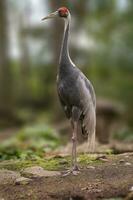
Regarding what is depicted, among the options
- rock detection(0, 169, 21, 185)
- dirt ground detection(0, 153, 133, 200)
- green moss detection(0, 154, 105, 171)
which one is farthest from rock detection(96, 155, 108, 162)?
rock detection(0, 169, 21, 185)

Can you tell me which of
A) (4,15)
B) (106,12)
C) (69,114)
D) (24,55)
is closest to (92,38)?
(106,12)

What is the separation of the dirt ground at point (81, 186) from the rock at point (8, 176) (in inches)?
1.6

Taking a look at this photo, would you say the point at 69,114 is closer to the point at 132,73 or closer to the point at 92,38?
the point at 132,73

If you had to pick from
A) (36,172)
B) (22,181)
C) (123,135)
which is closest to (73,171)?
(36,172)

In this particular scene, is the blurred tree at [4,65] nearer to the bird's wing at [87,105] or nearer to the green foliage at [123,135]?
the green foliage at [123,135]

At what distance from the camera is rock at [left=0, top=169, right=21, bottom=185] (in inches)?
341

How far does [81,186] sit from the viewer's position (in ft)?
27.0

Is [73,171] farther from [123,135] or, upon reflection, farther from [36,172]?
[123,135]

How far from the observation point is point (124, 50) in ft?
85.1

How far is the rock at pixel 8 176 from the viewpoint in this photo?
8672 mm

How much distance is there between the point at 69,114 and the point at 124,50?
17.2m

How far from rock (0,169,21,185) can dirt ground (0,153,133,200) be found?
0.13ft

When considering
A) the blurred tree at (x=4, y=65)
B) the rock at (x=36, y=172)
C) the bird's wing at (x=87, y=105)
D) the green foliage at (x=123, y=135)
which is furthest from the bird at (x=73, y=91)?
the blurred tree at (x=4, y=65)

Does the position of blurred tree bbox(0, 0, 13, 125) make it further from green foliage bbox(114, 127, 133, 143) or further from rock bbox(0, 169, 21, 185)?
rock bbox(0, 169, 21, 185)
